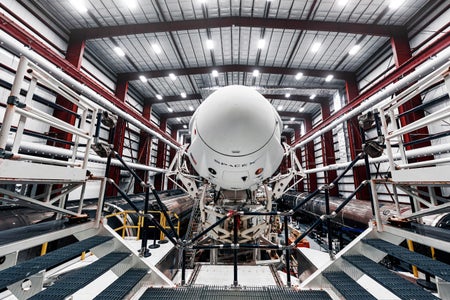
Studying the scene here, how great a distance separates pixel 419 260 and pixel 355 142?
12.0m

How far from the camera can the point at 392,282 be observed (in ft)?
7.48

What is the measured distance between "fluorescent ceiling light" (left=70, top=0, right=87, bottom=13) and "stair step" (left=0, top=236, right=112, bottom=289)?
10404 mm

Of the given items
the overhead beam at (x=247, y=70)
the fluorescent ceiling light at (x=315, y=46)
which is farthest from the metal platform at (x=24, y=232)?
the fluorescent ceiling light at (x=315, y=46)

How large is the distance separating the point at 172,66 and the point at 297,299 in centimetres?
1424

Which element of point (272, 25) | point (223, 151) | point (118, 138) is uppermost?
point (272, 25)

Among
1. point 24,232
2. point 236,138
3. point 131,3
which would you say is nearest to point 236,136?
point 236,138

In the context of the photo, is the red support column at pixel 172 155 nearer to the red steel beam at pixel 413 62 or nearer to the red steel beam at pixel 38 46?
the red steel beam at pixel 38 46

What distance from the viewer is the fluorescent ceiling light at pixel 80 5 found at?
8184mm

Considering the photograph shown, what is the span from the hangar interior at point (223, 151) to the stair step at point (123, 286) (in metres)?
0.03

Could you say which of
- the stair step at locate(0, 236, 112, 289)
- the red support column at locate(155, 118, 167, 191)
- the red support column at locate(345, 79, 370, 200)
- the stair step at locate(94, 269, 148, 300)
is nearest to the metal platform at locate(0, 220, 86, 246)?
the stair step at locate(0, 236, 112, 289)

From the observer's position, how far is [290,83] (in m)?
15.8

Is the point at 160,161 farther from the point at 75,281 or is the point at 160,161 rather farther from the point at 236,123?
the point at 236,123

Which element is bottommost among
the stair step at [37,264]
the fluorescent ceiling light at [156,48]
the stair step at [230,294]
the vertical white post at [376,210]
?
the stair step at [230,294]

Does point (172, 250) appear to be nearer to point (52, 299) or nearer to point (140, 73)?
point (52, 299)
